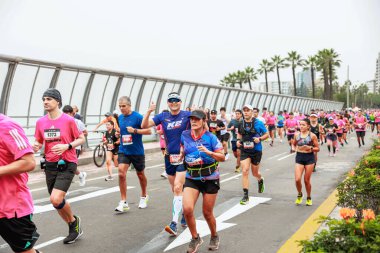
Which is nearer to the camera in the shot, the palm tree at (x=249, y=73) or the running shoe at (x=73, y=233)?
the running shoe at (x=73, y=233)

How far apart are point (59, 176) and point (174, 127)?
1.78 m

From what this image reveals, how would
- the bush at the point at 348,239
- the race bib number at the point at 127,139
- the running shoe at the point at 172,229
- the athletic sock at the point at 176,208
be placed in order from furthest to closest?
the race bib number at the point at 127,139, the athletic sock at the point at 176,208, the running shoe at the point at 172,229, the bush at the point at 348,239

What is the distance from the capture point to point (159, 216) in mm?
7059


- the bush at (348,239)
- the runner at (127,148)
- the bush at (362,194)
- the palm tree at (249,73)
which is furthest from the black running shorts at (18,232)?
the palm tree at (249,73)

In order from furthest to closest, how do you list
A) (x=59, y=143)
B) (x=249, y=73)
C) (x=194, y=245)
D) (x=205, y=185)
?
(x=249, y=73) → (x=59, y=143) → (x=205, y=185) → (x=194, y=245)

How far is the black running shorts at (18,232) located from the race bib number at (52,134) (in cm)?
211

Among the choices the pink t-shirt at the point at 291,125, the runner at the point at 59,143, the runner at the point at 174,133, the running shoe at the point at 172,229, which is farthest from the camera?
the pink t-shirt at the point at 291,125

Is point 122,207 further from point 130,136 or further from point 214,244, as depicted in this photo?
point 214,244

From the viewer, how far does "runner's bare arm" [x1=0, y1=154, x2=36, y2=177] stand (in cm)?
321

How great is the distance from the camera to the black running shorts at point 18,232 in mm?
3326

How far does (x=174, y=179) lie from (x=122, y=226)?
1.06 meters

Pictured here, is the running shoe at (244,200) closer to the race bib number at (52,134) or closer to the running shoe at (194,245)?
the running shoe at (194,245)

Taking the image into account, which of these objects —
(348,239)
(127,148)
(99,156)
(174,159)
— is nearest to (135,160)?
(127,148)

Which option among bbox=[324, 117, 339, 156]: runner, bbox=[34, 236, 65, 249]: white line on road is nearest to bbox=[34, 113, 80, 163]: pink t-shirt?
bbox=[34, 236, 65, 249]: white line on road
